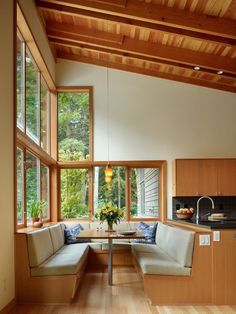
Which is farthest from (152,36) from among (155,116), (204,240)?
(204,240)

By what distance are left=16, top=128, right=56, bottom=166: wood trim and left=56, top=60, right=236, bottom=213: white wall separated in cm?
117

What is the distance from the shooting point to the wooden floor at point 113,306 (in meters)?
4.41

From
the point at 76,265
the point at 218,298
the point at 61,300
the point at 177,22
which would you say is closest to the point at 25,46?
the point at 177,22

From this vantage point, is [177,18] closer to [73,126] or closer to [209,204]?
[73,126]

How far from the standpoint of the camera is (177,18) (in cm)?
569

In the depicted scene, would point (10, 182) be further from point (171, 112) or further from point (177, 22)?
point (171, 112)

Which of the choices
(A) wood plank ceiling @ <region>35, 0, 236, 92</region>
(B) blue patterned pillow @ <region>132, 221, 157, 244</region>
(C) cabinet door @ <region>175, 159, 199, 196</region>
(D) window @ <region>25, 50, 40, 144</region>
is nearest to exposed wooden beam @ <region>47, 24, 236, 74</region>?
(A) wood plank ceiling @ <region>35, 0, 236, 92</region>

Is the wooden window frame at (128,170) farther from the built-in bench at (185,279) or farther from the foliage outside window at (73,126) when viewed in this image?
the built-in bench at (185,279)

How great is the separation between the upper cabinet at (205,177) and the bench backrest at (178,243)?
1618 mm

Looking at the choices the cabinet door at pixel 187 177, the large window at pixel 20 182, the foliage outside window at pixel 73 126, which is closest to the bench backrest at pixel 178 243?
the cabinet door at pixel 187 177

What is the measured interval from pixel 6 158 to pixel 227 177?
5188 mm

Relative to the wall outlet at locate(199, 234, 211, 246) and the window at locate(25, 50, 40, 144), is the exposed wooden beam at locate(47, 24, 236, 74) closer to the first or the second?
the window at locate(25, 50, 40, 144)

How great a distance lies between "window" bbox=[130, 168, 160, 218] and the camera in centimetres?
870

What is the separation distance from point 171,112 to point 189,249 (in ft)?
14.9
